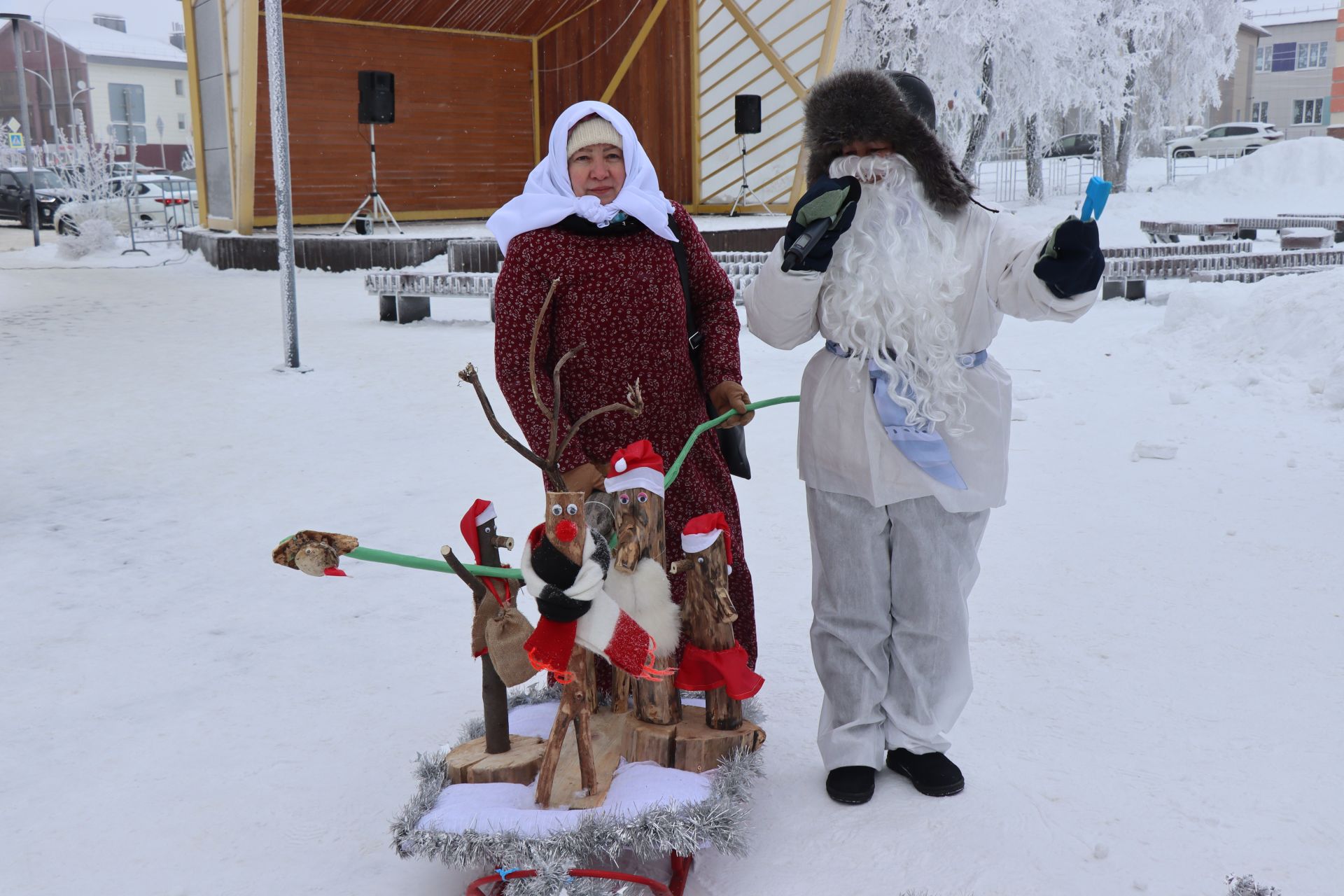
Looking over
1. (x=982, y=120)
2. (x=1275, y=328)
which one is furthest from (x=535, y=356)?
(x=982, y=120)

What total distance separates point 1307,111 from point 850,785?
152 feet

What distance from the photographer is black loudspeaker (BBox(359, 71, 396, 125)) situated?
1257 cm

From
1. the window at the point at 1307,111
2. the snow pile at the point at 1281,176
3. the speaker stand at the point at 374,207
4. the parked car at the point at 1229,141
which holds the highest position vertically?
the window at the point at 1307,111

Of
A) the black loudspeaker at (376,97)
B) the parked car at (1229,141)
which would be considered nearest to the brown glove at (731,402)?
Answer: the black loudspeaker at (376,97)

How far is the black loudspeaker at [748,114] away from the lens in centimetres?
1421

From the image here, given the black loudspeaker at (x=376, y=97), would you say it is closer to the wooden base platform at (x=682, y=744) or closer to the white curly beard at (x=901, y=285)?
the white curly beard at (x=901, y=285)

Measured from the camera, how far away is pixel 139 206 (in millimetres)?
20516

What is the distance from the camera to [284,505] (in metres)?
4.36

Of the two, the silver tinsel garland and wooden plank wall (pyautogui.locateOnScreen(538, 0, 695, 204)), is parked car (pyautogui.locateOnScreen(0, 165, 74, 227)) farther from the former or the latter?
the silver tinsel garland

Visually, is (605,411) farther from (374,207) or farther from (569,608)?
(374,207)

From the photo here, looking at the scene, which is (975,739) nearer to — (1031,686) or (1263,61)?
(1031,686)

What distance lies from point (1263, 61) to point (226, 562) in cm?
4738

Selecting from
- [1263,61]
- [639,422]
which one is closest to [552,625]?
[639,422]

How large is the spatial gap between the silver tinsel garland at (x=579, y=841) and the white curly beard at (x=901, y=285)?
0.86 meters
